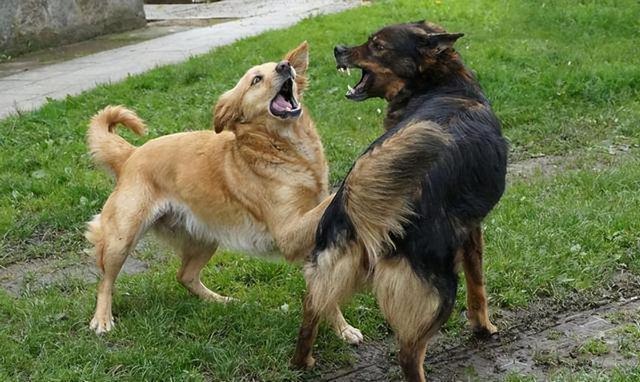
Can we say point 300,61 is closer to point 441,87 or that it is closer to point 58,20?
point 441,87

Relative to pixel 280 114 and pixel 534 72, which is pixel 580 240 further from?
pixel 534 72

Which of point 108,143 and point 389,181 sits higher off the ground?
point 389,181

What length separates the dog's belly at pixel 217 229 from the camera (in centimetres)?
473

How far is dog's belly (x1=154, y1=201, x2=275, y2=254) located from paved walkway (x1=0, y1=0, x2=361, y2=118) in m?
5.30

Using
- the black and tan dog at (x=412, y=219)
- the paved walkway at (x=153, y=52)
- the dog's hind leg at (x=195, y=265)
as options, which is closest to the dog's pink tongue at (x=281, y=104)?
the black and tan dog at (x=412, y=219)

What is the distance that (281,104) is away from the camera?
15.7ft

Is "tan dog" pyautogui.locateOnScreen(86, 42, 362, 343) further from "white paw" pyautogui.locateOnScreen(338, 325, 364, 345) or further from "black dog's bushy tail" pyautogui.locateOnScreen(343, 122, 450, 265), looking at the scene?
"black dog's bushy tail" pyautogui.locateOnScreen(343, 122, 450, 265)

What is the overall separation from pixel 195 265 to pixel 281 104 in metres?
1.19

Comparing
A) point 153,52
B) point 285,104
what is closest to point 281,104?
point 285,104

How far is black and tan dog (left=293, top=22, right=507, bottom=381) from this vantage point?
→ 360 cm

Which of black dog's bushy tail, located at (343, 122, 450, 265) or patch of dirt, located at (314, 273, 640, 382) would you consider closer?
black dog's bushy tail, located at (343, 122, 450, 265)

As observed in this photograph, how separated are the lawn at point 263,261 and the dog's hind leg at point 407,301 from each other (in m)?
0.79

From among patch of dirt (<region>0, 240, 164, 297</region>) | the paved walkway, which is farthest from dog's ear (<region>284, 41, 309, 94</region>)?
the paved walkway

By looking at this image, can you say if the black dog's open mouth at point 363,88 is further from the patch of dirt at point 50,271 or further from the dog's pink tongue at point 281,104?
the patch of dirt at point 50,271
